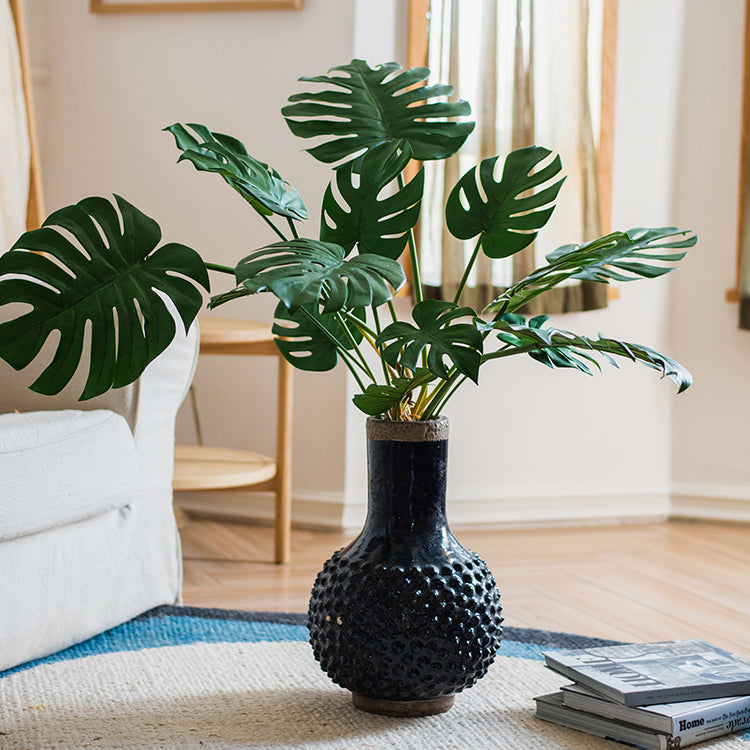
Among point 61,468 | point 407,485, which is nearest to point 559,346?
point 407,485

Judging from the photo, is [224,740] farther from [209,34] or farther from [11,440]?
[209,34]

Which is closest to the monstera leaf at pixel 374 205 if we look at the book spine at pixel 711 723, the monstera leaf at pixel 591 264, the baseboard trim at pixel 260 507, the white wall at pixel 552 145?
the monstera leaf at pixel 591 264

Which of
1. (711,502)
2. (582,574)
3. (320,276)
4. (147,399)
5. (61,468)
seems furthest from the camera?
(711,502)

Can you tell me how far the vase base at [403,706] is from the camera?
140 centimetres

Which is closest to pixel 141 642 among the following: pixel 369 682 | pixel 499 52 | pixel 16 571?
pixel 16 571

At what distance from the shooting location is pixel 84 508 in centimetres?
170

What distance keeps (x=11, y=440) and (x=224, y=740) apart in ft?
1.91

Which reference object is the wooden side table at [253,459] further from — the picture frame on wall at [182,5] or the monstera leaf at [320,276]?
the monstera leaf at [320,276]

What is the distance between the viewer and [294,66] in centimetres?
281

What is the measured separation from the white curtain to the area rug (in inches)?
47.0

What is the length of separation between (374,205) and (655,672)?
73cm

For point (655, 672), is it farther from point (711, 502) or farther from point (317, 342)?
point (711, 502)

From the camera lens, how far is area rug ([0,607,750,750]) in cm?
136

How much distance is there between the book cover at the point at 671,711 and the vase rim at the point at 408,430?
15.9 inches
